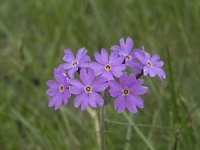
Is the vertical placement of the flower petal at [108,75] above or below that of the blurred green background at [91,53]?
below

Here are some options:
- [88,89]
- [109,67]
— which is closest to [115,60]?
[109,67]

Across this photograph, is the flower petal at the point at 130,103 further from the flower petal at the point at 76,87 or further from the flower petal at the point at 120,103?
the flower petal at the point at 76,87

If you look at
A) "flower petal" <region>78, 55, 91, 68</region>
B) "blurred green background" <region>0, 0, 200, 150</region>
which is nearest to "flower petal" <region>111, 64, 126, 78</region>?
"flower petal" <region>78, 55, 91, 68</region>

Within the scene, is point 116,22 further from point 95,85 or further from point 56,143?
point 95,85

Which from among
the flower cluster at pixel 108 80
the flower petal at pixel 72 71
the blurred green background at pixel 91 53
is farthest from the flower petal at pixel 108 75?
the blurred green background at pixel 91 53

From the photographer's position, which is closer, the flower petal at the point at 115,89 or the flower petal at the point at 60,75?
the flower petal at the point at 115,89

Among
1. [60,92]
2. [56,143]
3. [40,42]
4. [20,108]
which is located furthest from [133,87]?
[40,42]

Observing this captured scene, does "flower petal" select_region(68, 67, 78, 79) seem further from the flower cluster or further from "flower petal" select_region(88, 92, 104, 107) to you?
"flower petal" select_region(88, 92, 104, 107)
